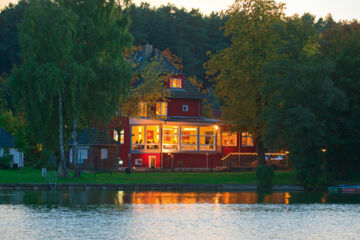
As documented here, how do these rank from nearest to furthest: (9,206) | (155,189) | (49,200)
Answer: (9,206), (49,200), (155,189)

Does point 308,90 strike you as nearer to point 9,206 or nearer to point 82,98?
point 82,98

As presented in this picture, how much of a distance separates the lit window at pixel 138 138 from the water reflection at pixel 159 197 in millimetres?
26726

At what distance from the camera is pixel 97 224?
28281 millimetres

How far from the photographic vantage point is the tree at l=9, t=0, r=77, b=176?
1976 inches

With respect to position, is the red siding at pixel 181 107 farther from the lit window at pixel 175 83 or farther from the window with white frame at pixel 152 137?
the window with white frame at pixel 152 137

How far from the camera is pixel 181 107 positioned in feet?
261

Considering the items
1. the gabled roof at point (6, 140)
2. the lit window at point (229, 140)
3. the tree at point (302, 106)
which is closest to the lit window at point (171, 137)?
the lit window at point (229, 140)

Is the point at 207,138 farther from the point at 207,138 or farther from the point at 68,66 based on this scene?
the point at 68,66

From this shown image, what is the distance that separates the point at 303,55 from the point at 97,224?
30112 millimetres

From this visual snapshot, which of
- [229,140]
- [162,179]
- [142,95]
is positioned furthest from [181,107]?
[162,179]

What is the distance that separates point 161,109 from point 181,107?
2.67 metres

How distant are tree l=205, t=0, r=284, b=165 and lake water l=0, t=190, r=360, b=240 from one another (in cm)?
1877

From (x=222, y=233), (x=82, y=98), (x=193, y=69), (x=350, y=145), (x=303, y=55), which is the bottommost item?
A: (x=222, y=233)

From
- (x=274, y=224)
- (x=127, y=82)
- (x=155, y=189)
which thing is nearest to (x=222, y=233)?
(x=274, y=224)
